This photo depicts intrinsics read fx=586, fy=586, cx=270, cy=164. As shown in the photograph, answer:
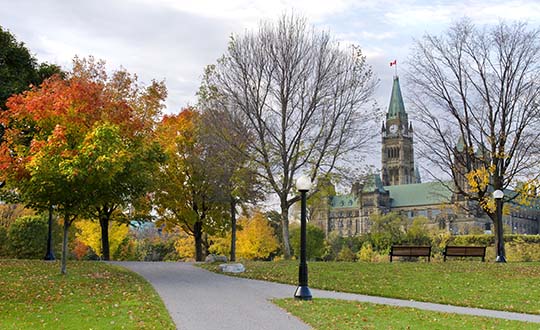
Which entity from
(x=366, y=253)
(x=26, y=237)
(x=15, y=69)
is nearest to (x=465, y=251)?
(x=15, y=69)

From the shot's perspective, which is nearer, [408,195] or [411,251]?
[411,251]

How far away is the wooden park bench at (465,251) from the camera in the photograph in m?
25.0

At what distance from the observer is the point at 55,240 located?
4438 centimetres

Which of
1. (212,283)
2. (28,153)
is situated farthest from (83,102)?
(212,283)

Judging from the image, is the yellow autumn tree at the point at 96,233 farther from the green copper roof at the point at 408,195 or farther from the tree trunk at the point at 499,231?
the green copper roof at the point at 408,195

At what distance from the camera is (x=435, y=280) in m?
18.1

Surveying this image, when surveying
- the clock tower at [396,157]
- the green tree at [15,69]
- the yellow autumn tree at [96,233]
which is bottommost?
the yellow autumn tree at [96,233]

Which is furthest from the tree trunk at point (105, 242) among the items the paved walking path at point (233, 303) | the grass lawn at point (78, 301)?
the paved walking path at point (233, 303)

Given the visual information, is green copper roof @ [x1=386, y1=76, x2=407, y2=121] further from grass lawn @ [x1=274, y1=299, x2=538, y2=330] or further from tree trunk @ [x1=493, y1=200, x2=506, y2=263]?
grass lawn @ [x1=274, y1=299, x2=538, y2=330]

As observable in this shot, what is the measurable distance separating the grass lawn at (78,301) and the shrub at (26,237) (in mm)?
19419

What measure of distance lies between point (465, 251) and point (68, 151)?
17.0 m

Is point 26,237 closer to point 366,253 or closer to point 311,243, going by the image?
point 366,253

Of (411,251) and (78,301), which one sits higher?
(411,251)

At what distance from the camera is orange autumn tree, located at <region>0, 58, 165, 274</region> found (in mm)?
17125
